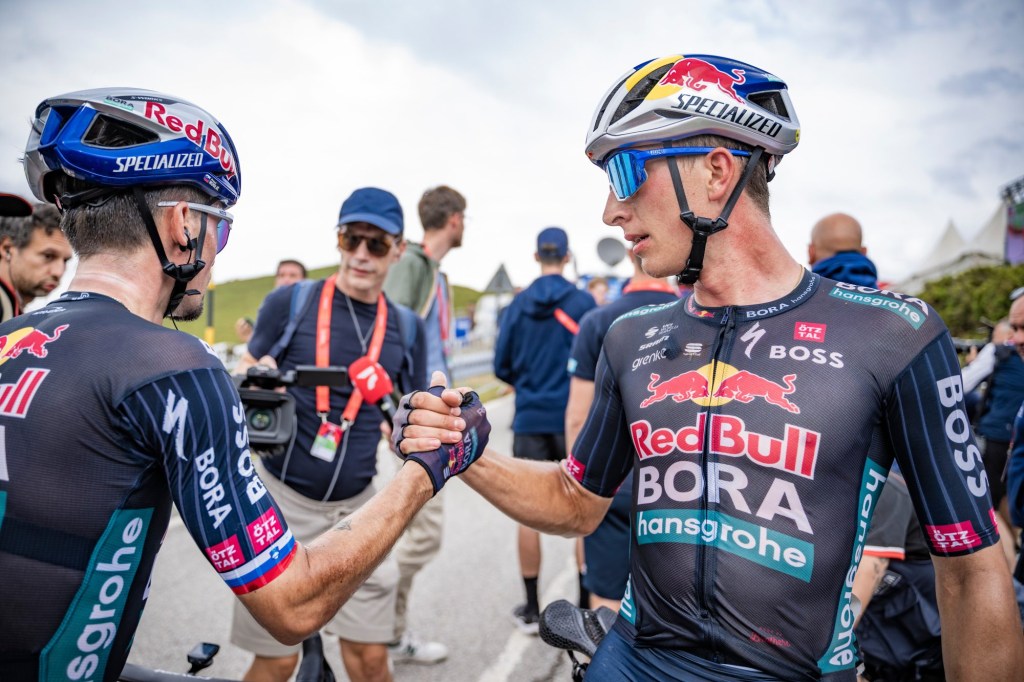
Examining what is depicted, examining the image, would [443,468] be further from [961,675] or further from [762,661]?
[961,675]

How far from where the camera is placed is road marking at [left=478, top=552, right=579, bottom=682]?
12.6ft

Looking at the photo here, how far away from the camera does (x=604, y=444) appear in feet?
6.77

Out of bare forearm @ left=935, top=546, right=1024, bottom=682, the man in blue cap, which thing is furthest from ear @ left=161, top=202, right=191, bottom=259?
bare forearm @ left=935, top=546, right=1024, bottom=682

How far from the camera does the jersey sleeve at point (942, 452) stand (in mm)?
1510

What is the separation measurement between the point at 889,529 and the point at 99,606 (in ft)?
9.14

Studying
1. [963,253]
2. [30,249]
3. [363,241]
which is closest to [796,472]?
[363,241]

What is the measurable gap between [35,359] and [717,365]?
5.64 feet

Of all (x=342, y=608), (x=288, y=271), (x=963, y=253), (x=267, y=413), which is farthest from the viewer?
(x=963, y=253)

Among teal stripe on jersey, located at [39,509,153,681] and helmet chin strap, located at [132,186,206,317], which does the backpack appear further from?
teal stripe on jersey, located at [39,509,153,681]

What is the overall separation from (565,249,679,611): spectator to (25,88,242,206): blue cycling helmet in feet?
7.17

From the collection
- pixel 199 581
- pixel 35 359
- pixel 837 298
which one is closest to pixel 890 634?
pixel 837 298

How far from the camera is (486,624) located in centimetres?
447

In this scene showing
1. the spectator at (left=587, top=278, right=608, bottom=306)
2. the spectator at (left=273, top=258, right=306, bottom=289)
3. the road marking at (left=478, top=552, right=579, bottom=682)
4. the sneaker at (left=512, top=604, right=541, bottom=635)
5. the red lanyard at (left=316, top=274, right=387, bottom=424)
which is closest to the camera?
the red lanyard at (left=316, top=274, right=387, bottom=424)

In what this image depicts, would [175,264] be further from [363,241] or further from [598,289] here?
[598,289]
